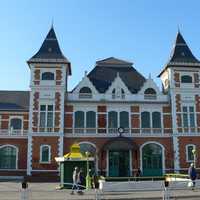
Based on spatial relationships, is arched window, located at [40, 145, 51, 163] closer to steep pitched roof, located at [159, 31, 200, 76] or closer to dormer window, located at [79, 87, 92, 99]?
dormer window, located at [79, 87, 92, 99]

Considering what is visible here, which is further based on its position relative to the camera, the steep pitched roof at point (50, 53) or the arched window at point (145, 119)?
the steep pitched roof at point (50, 53)

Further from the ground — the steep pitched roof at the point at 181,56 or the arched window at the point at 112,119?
the steep pitched roof at the point at 181,56

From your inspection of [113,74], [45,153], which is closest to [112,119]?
[113,74]

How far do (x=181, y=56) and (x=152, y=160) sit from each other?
40.9 feet

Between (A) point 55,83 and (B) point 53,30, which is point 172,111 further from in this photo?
(B) point 53,30

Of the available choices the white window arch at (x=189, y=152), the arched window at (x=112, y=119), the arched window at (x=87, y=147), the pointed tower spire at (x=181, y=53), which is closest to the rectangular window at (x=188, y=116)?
the white window arch at (x=189, y=152)

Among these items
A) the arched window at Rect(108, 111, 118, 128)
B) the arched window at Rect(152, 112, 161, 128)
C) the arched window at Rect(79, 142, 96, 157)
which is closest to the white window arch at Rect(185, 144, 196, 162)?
the arched window at Rect(152, 112, 161, 128)

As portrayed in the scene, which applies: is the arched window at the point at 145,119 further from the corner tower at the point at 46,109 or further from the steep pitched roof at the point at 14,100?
the steep pitched roof at the point at 14,100

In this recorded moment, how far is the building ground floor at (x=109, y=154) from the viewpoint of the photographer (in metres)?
36.0

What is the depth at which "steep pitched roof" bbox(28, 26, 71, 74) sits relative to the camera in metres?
38.3

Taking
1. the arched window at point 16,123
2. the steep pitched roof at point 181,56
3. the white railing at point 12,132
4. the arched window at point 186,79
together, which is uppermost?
the steep pitched roof at point 181,56

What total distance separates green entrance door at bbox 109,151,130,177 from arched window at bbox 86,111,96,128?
11.4 ft

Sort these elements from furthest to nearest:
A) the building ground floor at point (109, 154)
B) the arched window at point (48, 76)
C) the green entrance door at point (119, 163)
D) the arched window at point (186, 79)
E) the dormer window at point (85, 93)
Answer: the arched window at point (186, 79) < the dormer window at point (85, 93) < the arched window at point (48, 76) < the green entrance door at point (119, 163) < the building ground floor at point (109, 154)

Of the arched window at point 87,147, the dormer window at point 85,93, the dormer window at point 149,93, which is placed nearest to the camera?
the arched window at point 87,147
